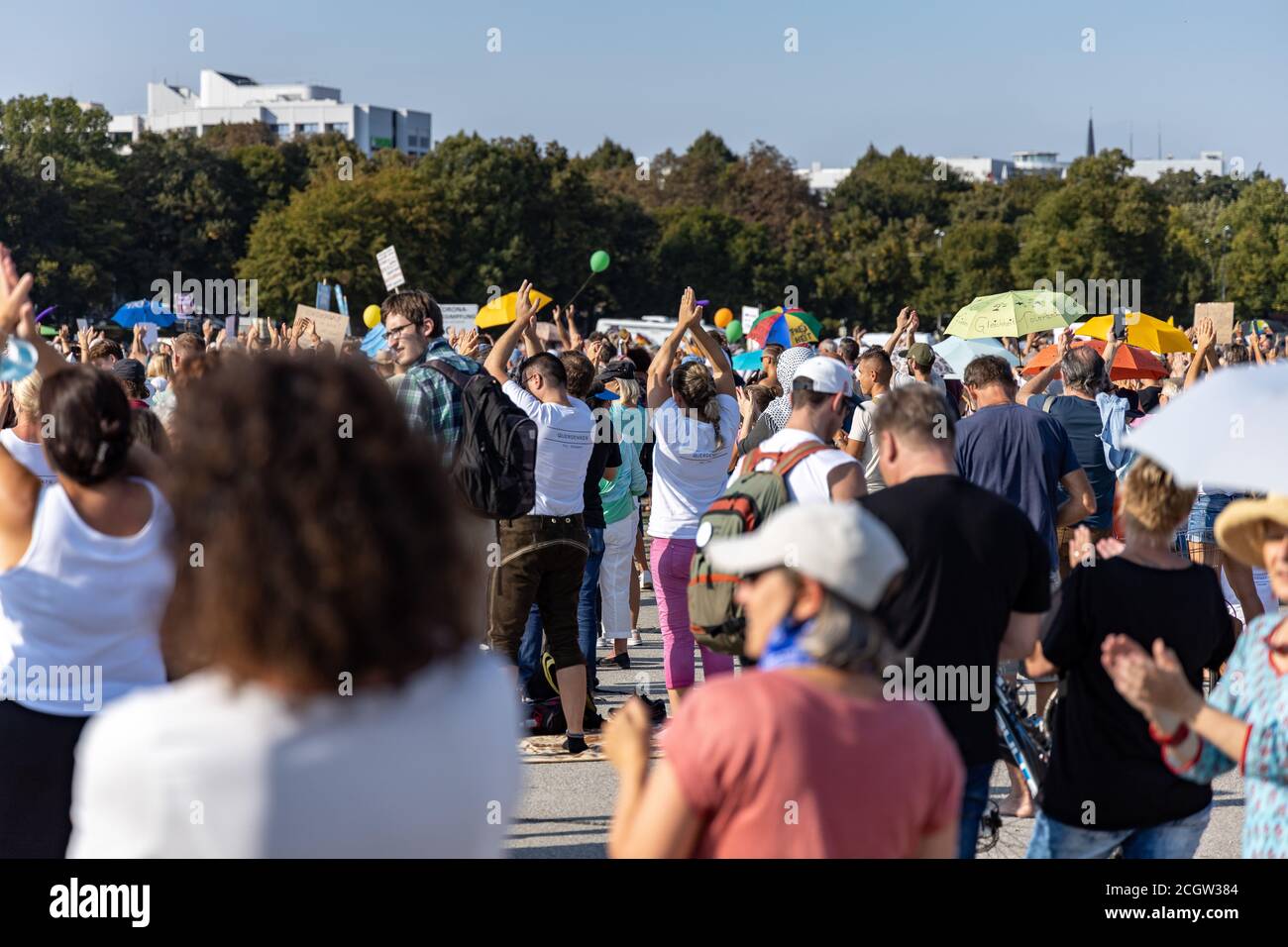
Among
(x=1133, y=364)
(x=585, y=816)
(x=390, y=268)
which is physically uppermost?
(x=390, y=268)

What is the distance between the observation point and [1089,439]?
8.73 meters

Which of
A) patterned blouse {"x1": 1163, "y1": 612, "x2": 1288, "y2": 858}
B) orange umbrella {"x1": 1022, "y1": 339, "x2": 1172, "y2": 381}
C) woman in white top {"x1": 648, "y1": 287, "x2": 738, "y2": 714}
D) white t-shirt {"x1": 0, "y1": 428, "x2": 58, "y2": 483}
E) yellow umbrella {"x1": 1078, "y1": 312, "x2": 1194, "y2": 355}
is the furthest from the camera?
yellow umbrella {"x1": 1078, "y1": 312, "x2": 1194, "y2": 355}

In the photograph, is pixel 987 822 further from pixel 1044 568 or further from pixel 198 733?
pixel 198 733

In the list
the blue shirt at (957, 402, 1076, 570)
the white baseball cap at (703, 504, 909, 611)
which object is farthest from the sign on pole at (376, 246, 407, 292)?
the white baseball cap at (703, 504, 909, 611)

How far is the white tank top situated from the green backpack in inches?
69.9

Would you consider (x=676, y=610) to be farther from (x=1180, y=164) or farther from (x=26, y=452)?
(x=1180, y=164)

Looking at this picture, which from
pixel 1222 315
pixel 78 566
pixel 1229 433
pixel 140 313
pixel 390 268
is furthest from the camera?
pixel 140 313

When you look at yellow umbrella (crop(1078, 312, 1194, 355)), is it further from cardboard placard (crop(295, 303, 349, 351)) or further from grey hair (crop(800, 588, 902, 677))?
grey hair (crop(800, 588, 902, 677))

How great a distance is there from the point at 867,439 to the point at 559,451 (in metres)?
2.08

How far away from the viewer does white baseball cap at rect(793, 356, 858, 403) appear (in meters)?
5.39

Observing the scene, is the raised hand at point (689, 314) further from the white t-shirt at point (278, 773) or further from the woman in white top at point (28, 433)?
the white t-shirt at point (278, 773)

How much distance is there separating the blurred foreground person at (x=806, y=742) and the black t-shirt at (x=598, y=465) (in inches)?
222

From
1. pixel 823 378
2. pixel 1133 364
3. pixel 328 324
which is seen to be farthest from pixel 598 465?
pixel 1133 364
